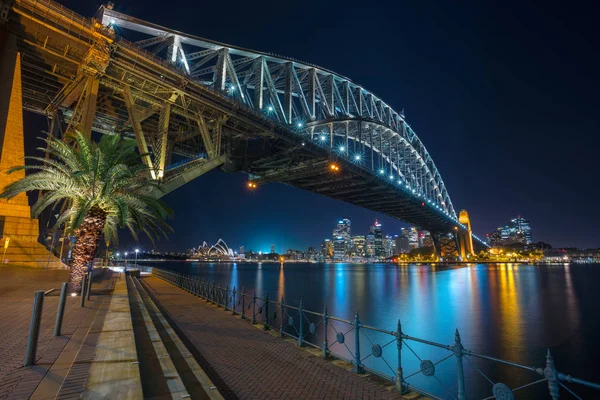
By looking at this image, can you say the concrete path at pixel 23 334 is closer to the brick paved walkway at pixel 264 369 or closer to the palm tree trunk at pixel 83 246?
the palm tree trunk at pixel 83 246

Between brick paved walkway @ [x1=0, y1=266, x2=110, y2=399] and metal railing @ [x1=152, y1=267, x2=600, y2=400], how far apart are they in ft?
19.7

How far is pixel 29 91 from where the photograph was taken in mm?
26109

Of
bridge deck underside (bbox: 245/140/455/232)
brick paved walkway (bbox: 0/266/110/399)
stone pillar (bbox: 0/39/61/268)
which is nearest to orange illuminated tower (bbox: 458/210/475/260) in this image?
bridge deck underside (bbox: 245/140/455/232)

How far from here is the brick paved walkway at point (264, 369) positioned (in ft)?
22.1

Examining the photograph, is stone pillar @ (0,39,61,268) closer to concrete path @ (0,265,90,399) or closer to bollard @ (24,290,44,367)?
concrete path @ (0,265,90,399)

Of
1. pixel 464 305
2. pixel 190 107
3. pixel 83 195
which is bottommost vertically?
pixel 464 305

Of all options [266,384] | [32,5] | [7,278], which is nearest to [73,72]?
[32,5]

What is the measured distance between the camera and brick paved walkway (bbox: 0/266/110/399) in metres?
4.98

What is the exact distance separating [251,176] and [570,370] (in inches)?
1700

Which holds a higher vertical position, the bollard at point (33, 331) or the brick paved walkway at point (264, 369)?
the bollard at point (33, 331)

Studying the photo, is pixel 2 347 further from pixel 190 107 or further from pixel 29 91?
pixel 29 91

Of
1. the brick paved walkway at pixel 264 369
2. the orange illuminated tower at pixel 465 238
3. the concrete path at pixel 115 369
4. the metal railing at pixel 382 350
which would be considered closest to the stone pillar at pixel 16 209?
the metal railing at pixel 382 350

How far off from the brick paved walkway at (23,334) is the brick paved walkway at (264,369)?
124 inches

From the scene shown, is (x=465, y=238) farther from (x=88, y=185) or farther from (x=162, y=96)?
(x=88, y=185)
